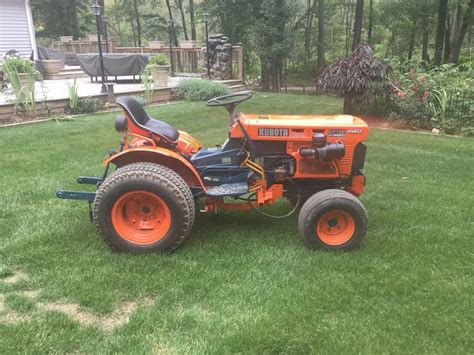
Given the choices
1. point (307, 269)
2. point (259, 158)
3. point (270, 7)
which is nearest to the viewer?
point (307, 269)

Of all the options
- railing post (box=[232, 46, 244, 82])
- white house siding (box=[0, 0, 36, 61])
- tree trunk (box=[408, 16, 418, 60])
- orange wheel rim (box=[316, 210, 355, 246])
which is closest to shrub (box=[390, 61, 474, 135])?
orange wheel rim (box=[316, 210, 355, 246])

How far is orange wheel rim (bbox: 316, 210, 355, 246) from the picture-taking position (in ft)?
11.1

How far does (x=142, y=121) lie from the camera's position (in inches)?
145

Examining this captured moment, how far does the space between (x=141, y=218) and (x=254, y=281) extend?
3.39 ft

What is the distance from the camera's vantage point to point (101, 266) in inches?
125

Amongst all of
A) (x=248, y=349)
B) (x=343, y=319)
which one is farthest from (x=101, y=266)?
(x=343, y=319)

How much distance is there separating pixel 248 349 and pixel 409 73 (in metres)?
8.07

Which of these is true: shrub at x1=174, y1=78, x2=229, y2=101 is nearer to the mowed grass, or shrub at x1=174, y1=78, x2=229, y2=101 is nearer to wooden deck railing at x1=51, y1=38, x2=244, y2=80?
wooden deck railing at x1=51, y1=38, x2=244, y2=80

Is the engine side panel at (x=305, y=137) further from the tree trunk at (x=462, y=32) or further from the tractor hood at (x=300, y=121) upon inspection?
the tree trunk at (x=462, y=32)

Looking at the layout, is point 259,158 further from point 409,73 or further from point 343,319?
point 409,73

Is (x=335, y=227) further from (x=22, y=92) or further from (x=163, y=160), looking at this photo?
(x=22, y=92)

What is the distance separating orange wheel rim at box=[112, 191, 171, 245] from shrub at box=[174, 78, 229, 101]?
8.81 m

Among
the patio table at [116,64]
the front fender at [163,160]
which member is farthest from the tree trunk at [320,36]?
the front fender at [163,160]

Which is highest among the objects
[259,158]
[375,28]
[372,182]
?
[375,28]
